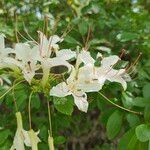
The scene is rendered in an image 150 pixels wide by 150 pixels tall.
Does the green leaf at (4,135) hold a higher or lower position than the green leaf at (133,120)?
lower

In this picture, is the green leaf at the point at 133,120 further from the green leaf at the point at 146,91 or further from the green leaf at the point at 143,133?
the green leaf at the point at 143,133

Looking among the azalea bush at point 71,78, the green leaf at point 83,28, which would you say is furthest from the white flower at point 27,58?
the green leaf at point 83,28

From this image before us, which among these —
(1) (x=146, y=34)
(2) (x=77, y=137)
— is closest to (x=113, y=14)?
(1) (x=146, y=34)

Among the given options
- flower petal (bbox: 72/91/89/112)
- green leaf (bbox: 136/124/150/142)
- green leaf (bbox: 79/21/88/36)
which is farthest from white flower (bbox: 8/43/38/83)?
green leaf (bbox: 79/21/88/36)

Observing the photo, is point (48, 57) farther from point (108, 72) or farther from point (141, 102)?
point (141, 102)

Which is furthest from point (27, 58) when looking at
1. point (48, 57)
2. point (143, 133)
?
point (143, 133)

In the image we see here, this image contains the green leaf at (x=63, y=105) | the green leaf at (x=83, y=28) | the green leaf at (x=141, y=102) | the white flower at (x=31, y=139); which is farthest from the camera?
the green leaf at (x=83, y=28)

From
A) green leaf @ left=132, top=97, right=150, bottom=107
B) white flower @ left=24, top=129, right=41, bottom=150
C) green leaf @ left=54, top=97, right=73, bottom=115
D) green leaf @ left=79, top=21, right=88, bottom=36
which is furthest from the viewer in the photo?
green leaf @ left=79, top=21, right=88, bottom=36

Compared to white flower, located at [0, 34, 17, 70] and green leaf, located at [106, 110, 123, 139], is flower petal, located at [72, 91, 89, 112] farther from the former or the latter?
green leaf, located at [106, 110, 123, 139]
